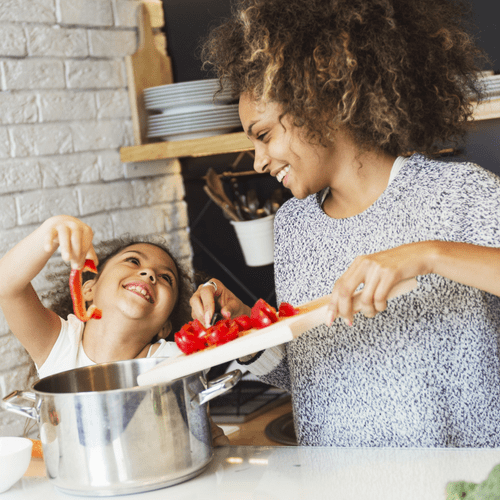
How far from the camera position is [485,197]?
0.97 meters

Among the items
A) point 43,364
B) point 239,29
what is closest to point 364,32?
point 239,29

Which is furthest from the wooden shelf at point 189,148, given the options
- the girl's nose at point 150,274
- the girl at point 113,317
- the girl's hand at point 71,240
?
the girl's hand at point 71,240

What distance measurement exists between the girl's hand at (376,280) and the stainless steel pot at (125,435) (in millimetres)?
171

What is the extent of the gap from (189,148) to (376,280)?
1.04 meters

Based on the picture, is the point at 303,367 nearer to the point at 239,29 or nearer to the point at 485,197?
the point at 485,197

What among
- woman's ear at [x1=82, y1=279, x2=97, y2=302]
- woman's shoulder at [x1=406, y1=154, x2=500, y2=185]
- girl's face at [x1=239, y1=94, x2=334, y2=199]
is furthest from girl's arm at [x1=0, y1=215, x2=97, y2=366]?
woman's shoulder at [x1=406, y1=154, x2=500, y2=185]

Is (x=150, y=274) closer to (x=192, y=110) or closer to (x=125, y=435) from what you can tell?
(x=192, y=110)

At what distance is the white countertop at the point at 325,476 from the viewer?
771 mm

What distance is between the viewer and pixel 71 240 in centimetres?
93

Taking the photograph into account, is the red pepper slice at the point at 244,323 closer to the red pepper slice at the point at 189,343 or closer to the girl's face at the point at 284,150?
the red pepper slice at the point at 189,343

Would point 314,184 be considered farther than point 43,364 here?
No

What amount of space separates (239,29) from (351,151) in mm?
297

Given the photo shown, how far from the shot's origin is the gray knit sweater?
1027mm

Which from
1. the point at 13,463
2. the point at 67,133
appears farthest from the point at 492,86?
the point at 13,463
